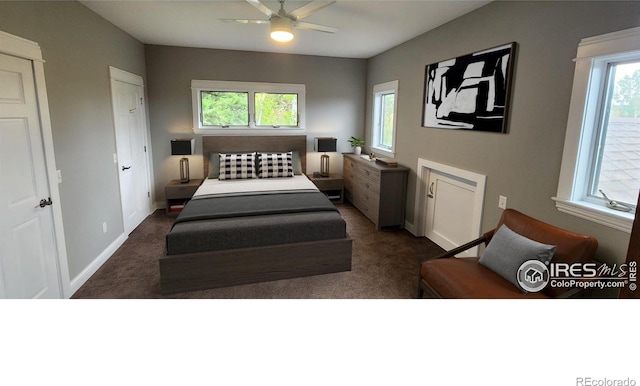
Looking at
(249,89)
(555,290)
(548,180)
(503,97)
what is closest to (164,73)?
(249,89)

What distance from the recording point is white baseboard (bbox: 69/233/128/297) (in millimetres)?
2717

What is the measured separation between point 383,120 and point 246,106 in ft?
7.39

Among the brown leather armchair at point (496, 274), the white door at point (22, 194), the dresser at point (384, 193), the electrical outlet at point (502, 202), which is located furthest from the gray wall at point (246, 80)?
the brown leather armchair at point (496, 274)

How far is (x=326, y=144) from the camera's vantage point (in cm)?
530

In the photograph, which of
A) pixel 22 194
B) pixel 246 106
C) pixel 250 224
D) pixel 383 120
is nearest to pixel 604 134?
pixel 250 224

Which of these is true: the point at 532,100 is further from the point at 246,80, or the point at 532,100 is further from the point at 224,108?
the point at 224,108

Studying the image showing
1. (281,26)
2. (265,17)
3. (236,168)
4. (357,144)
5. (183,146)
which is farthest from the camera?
(357,144)

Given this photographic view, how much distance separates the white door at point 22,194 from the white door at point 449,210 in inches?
143

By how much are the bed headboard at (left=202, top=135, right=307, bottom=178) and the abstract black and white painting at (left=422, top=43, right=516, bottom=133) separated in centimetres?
225

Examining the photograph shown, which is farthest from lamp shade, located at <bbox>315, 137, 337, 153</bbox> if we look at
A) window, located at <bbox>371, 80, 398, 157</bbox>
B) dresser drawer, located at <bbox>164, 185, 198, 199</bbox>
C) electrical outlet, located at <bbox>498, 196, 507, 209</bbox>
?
electrical outlet, located at <bbox>498, 196, 507, 209</bbox>

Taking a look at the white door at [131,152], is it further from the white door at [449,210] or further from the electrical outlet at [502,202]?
the electrical outlet at [502,202]

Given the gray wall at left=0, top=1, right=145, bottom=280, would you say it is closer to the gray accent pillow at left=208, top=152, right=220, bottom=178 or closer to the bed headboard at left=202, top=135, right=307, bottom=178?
the gray accent pillow at left=208, top=152, right=220, bottom=178
